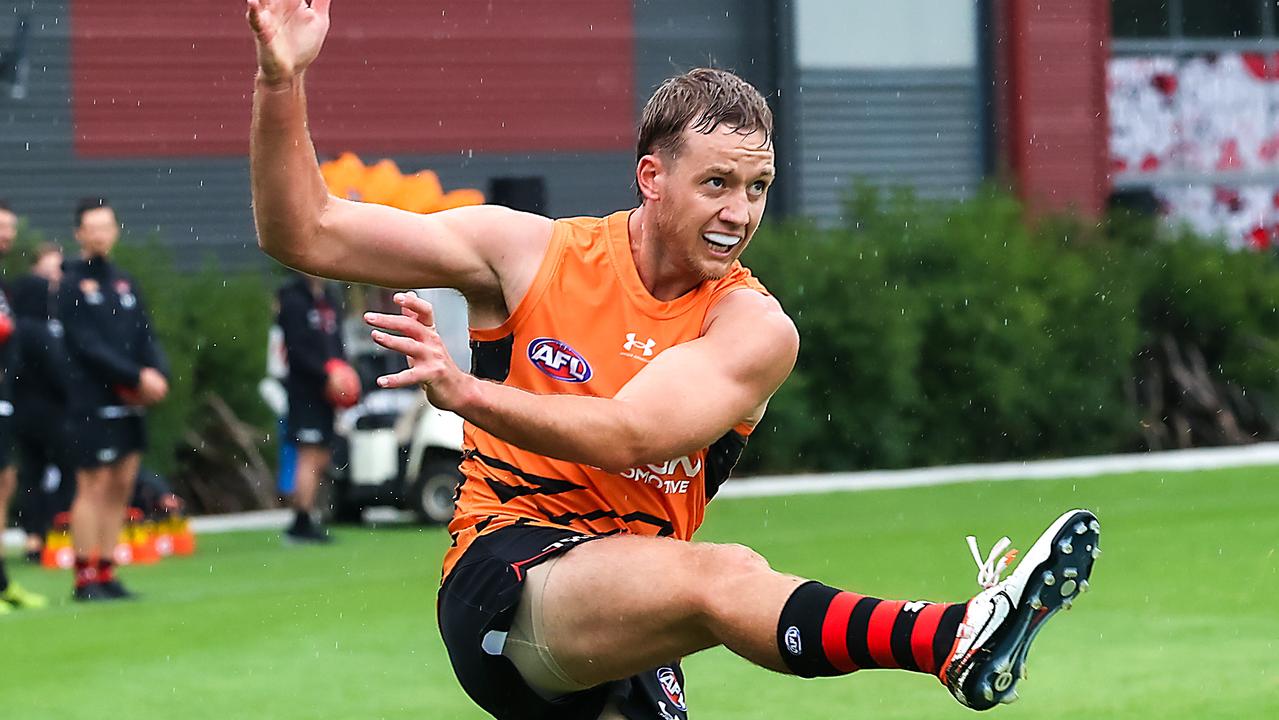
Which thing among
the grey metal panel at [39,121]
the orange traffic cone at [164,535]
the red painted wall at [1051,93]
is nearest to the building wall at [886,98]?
the red painted wall at [1051,93]

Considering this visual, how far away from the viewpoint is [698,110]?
468cm

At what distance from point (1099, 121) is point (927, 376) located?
14.8 feet

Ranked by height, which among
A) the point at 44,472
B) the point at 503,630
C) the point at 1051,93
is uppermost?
the point at 503,630

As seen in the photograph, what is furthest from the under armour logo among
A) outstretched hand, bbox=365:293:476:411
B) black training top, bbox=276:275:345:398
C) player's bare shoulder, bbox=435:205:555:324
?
black training top, bbox=276:275:345:398

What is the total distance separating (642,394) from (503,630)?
62 centimetres

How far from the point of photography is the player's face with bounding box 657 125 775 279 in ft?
15.1

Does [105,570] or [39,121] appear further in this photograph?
[39,121]

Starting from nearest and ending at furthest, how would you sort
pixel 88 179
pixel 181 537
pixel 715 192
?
pixel 715 192 < pixel 181 537 < pixel 88 179

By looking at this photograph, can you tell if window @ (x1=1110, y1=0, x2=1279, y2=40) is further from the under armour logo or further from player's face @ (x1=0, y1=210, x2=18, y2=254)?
the under armour logo

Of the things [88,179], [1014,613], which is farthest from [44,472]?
[1014,613]

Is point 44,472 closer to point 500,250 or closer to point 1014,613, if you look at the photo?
point 500,250

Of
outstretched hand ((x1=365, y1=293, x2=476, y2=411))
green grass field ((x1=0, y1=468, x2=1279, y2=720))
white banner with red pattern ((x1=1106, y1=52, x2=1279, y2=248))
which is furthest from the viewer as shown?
white banner with red pattern ((x1=1106, y1=52, x2=1279, y2=248))

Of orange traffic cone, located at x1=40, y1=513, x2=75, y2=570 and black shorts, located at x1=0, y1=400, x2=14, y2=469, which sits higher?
black shorts, located at x1=0, y1=400, x2=14, y2=469

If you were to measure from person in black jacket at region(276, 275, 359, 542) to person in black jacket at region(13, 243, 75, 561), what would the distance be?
1.42 metres
